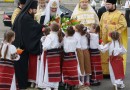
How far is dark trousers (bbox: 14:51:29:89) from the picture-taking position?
26.6ft

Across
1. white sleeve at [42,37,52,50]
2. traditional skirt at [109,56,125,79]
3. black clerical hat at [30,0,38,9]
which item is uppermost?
black clerical hat at [30,0,38,9]

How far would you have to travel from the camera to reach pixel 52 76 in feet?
24.9

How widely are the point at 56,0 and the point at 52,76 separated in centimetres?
165

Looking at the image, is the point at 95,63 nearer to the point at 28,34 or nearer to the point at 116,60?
the point at 116,60

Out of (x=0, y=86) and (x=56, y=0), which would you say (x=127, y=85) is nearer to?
(x=56, y=0)

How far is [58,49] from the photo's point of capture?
7633 mm

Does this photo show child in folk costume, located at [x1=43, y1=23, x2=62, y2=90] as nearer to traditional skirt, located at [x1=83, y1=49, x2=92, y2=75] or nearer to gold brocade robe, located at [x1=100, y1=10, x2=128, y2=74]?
traditional skirt, located at [x1=83, y1=49, x2=92, y2=75]

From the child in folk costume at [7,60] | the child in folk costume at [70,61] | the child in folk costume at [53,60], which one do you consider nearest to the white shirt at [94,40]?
the child in folk costume at [70,61]

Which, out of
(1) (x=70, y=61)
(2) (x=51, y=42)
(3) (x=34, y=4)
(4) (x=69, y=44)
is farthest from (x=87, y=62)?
(3) (x=34, y=4)

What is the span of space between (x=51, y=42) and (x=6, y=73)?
105 cm

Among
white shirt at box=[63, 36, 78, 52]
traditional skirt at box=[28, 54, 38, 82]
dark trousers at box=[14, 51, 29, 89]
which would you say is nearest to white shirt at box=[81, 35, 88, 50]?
white shirt at box=[63, 36, 78, 52]

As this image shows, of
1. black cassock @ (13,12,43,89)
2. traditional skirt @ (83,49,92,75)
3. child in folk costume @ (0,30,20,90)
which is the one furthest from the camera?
traditional skirt @ (83,49,92,75)

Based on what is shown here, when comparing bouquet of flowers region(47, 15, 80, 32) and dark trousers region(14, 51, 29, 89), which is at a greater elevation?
bouquet of flowers region(47, 15, 80, 32)

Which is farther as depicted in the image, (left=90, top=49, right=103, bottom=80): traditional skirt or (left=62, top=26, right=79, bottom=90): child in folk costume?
(left=90, top=49, right=103, bottom=80): traditional skirt
